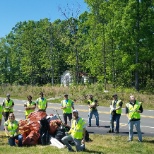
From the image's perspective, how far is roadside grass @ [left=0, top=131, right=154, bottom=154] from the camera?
13.6m

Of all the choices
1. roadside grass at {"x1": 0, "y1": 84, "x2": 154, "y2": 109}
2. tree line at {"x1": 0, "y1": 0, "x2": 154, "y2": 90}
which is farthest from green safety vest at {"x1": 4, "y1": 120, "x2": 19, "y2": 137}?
tree line at {"x1": 0, "y1": 0, "x2": 154, "y2": 90}

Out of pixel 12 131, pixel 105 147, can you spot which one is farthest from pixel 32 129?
pixel 105 147

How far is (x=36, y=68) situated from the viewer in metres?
75.6

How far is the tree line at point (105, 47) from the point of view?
123ft

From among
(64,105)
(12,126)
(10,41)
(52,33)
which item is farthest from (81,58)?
(12,126)

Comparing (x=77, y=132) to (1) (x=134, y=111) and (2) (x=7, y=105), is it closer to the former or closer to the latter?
(1) (x=134, y=111)

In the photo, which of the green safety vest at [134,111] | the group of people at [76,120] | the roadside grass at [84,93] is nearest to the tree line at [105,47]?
the roadside grass at [84,93]

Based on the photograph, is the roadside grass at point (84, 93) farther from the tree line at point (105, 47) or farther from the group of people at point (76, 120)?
the group of people at point (76, 120)

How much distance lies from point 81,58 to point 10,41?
28.9 metres

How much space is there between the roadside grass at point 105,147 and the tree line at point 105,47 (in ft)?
73.3

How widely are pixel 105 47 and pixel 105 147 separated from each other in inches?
1294

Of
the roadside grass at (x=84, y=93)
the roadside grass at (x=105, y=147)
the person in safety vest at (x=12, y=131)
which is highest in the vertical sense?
the roadside grass at (x=84, y=93)

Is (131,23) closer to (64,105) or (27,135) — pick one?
(64,105)

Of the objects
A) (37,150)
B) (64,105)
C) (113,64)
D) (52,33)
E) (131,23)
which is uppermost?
(52,33)
